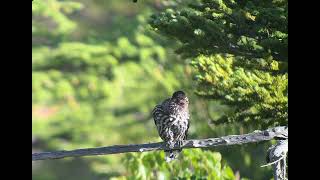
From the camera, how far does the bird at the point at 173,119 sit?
5500 millimetres

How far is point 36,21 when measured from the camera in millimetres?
10438

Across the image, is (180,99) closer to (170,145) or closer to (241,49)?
(170,145)

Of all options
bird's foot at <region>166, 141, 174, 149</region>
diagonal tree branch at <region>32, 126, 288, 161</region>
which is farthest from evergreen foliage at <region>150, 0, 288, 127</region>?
bird's foot at <region>166, 141, 174, 149</region>

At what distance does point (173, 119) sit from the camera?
5555 mm

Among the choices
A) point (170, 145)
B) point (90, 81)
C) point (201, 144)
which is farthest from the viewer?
Answer: point (90, 81)

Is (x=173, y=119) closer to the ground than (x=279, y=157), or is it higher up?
higher up

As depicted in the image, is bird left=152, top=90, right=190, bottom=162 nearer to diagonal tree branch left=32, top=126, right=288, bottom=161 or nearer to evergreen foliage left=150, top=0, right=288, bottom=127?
evergreen foliage left=150, top=0, right=288, bottom=127

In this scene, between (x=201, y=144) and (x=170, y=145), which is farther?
(x=170, y=145)

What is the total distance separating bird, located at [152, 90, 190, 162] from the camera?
550 centimetres

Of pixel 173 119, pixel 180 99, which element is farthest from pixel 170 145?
pixel 180 99
